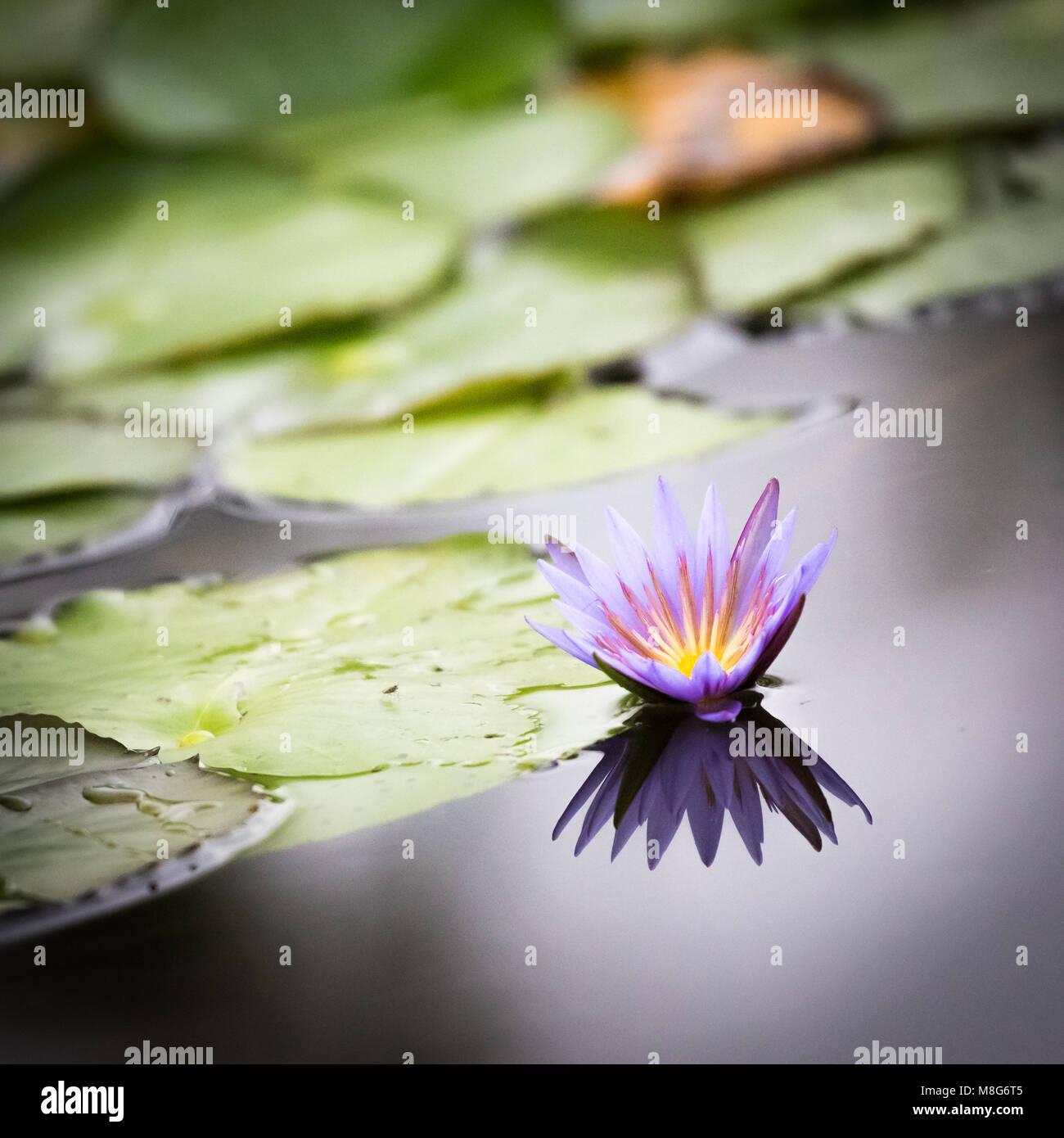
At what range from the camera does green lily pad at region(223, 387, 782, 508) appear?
1.18 metres

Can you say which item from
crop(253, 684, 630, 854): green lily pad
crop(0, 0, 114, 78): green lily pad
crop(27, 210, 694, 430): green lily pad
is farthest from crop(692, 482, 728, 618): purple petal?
crop(0, 0, 114, 78): green lily pad

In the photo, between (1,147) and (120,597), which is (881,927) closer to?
(120,597)

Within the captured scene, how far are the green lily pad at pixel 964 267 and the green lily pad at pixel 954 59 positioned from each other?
0.37 metres

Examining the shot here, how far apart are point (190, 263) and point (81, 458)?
2.01 ft

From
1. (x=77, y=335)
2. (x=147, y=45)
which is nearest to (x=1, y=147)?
(x=147, y=45)

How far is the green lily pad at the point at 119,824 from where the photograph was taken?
0.69m

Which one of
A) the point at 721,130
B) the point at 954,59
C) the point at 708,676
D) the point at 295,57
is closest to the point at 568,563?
the point at 708,676

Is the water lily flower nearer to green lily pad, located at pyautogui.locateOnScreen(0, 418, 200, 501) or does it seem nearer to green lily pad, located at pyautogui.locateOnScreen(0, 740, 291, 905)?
green lily pad, located at pyautogui.locateOnScreen(0, 740, 291, 905)

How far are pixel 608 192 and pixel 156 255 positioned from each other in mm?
783

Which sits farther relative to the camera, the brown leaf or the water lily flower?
the brown leaf

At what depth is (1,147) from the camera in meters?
2.60

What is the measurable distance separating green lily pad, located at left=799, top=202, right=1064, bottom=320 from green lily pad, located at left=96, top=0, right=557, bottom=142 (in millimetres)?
→ 1143
